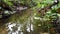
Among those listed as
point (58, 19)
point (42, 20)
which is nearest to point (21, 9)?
point (42, 20)

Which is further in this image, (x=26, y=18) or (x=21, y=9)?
(x=21, y=9)

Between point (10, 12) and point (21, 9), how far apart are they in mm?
548

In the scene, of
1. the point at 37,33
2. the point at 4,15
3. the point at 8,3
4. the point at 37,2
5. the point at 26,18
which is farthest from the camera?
the point at 37,2

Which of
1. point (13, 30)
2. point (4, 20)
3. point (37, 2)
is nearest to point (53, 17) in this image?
point (13, 30)

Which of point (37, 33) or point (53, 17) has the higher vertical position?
point (53, 17)

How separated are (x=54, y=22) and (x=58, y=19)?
4.5 inches

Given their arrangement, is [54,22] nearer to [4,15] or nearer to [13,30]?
[13,30]

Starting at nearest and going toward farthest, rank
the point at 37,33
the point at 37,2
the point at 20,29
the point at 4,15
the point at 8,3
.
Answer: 1. the point at 37,33
2. the point at 20,29
3. the point at 4,15
4. the point at 8,3
5. the point at 37,2

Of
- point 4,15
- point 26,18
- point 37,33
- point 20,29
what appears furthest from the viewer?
point 4,15

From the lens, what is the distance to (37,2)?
18.2 ft

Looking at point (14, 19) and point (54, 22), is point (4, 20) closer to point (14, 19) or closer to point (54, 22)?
point (14, 19)

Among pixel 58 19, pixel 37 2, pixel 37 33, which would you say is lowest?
pixel 37 33

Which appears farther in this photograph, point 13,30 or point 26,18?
point 26,18

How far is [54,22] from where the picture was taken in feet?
12.4
